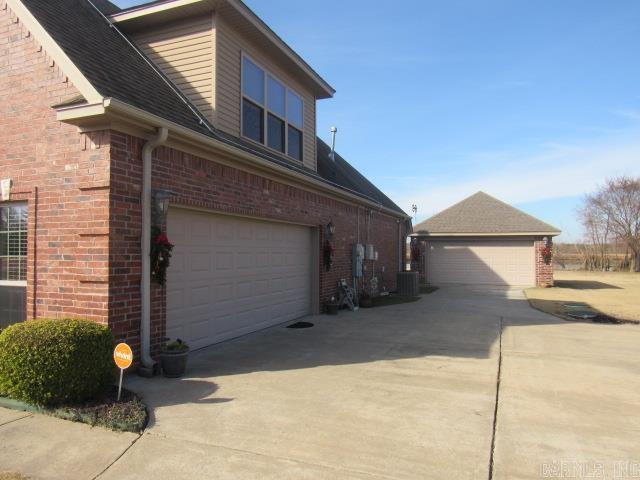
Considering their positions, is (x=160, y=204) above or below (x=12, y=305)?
above

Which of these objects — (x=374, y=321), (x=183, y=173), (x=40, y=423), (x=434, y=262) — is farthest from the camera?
(x=434, y=262)

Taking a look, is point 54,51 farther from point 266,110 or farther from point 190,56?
point 266,110

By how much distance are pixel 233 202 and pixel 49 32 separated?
11.4ft

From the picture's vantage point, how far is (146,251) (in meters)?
6.00

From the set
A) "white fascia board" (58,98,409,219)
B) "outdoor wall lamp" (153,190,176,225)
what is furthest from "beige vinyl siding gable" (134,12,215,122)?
"outdoor wall lamp" (153,190,176,225)

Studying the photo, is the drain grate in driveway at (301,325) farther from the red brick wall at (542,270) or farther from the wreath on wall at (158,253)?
the red brick wall at (542,270)

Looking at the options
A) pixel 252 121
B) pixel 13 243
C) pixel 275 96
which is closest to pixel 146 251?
pixel 13 243

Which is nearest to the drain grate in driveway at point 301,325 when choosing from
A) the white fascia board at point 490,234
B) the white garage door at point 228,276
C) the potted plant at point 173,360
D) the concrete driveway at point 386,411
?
the white garage door at point 228,276

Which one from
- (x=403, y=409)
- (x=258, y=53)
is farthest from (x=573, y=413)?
(x=258, y=53)

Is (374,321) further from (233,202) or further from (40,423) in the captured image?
(40,423)

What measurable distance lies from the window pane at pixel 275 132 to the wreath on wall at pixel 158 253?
4689 millimetres

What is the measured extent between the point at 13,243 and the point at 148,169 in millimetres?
2332

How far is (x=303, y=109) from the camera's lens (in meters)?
11.8

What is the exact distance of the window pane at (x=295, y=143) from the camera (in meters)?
11.2
